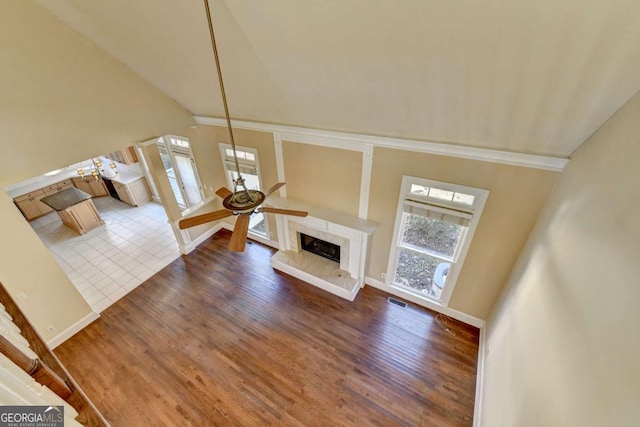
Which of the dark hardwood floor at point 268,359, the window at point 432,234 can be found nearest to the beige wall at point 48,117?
the dark hardwood floor at point 268,359

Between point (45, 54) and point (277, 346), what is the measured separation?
16.1 feet

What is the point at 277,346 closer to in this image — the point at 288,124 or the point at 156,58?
the point at 288,124

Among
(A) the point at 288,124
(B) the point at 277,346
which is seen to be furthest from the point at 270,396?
(A) the point at 288,124

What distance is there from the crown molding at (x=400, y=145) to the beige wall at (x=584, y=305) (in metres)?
0.28

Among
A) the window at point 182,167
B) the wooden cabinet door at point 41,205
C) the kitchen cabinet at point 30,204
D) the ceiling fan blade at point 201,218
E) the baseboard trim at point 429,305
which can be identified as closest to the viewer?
the ceiling fan blade at point 201,218

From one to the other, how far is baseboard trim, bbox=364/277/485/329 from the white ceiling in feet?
9.25

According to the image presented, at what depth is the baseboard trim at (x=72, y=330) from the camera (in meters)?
4.18

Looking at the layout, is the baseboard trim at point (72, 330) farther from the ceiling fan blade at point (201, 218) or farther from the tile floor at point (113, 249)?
the ceiling fan blade at point (201, 218)

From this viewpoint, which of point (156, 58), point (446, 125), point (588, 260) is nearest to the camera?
point (588, 260)

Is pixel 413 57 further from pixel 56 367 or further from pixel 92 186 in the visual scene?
pixel 92 186

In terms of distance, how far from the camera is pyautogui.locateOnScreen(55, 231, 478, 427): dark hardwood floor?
3391mm

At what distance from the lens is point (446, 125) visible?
2912 mm

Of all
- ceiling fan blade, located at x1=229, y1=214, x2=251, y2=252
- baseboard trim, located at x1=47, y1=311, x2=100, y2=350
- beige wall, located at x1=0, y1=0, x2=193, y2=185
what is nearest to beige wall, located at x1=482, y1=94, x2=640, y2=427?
ceiling fan blade, located at x1=229, y1=214, x2=251, y2=252

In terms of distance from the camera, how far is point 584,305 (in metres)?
1.68
